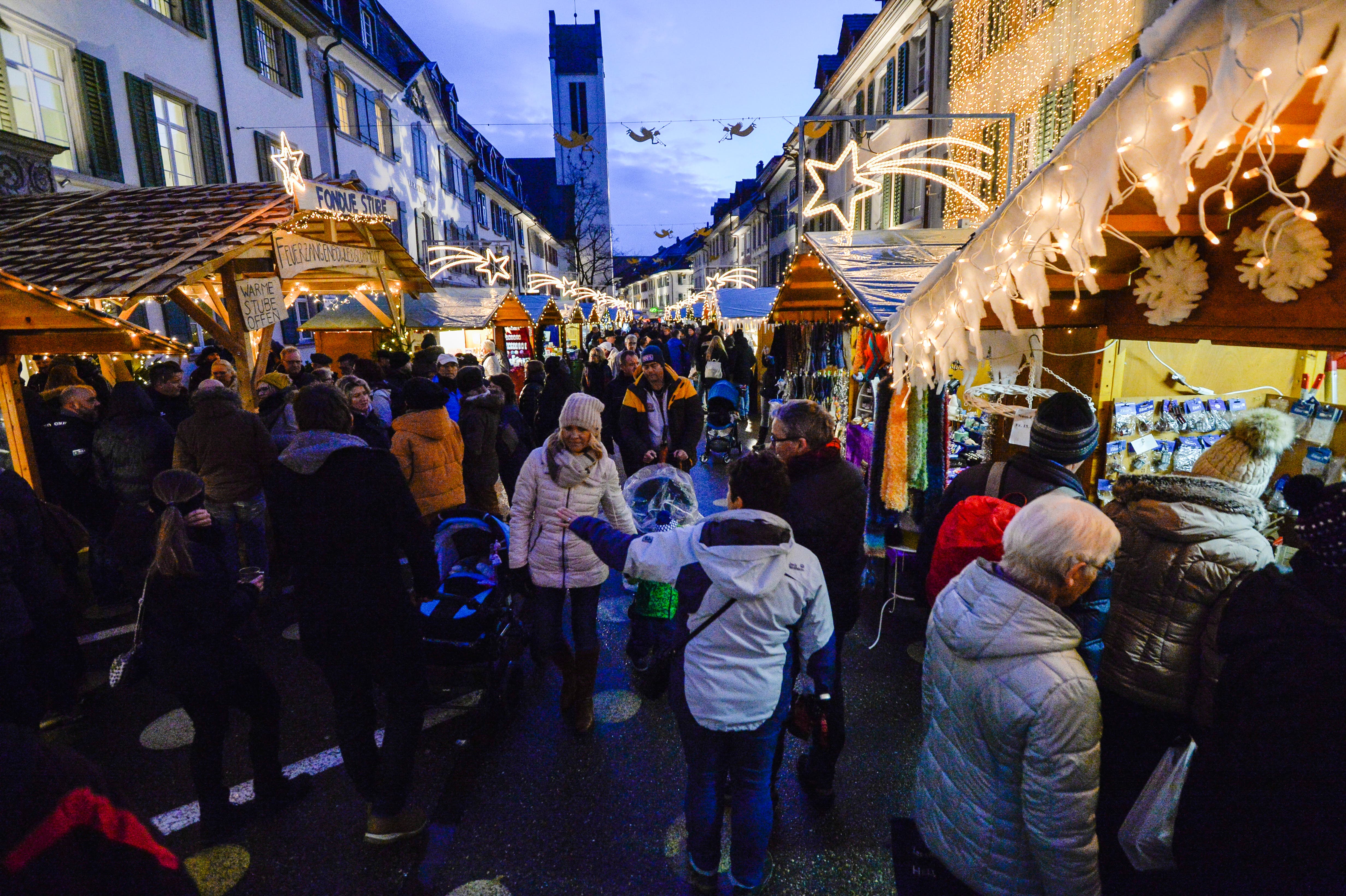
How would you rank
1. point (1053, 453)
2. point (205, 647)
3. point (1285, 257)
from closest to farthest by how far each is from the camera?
point (1285, 257) → point (205, 647) → point (1053, 453)

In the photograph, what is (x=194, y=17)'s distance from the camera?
1046 cm

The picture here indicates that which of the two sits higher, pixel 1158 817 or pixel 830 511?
pixel 830 511

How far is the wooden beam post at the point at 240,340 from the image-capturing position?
5.92 metres

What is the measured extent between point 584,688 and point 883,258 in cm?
443

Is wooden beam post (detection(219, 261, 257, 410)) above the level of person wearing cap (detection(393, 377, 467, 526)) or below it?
above

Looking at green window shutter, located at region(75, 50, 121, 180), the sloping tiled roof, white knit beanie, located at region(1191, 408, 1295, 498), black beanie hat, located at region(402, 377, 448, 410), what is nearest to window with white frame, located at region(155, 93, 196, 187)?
green window shutter, located at region(75, 50, 121, 180)

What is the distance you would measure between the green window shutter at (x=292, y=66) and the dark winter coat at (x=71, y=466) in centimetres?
1143

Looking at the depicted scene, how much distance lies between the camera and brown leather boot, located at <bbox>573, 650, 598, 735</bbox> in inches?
140

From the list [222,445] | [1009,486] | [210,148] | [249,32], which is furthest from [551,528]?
[249,32]

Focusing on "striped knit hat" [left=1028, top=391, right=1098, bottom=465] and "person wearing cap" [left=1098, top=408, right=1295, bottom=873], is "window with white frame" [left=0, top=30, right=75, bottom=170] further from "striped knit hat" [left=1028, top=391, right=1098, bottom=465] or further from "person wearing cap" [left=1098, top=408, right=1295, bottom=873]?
"person wearing cap" [left=1098, top=408, right=1295, bottom=873]

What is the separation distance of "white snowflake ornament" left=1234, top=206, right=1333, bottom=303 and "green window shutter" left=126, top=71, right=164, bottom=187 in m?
12.0

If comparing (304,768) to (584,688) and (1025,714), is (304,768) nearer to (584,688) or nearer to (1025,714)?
(584,688)

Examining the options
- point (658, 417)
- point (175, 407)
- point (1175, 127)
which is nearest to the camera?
point (1175, 127)

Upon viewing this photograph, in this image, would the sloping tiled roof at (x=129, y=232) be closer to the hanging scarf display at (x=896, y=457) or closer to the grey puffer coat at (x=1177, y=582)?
the hanging scarf display at (x=896, y=457)
